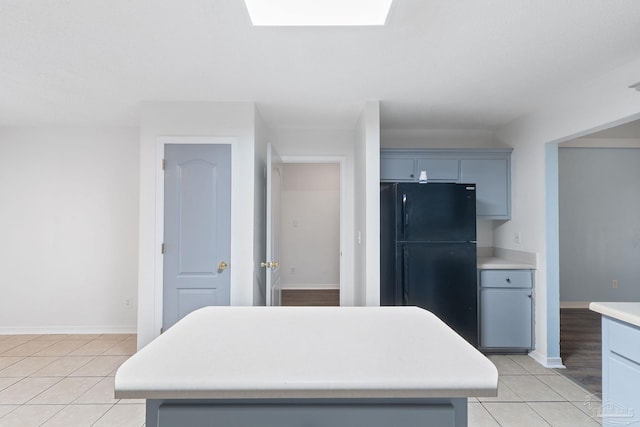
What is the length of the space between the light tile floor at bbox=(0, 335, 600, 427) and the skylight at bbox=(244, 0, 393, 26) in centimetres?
243

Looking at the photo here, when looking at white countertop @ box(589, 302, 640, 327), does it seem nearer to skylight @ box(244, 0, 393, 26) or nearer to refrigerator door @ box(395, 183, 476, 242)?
refrigerator door @ box(395, 183, 476, 242)

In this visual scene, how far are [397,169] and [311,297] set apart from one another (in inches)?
108

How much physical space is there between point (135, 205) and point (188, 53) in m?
2.34

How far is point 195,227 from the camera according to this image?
114 inches

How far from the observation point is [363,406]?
788 millimetres

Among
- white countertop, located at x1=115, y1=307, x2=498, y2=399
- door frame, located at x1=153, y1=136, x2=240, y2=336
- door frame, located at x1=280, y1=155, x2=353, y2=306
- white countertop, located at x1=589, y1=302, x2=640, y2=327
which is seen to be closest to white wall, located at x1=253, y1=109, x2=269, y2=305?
door frame, located at x1=153, y1=136, x2=240, y2=336

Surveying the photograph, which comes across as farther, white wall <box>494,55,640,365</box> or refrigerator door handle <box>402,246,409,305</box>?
refrigerator door handle <box>402,246,409,305</box>

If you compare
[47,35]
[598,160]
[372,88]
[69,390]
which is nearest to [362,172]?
[372,88]

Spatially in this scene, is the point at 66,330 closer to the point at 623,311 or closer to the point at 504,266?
the point at 504,266

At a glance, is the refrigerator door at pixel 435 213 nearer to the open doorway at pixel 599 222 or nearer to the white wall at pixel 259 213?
the white wall at pixel 259 213

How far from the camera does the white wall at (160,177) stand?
2879mm

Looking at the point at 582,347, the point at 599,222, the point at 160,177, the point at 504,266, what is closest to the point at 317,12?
the point at 160,177

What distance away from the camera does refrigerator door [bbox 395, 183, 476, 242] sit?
2.90 m

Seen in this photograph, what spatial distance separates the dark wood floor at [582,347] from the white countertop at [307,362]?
2.43m
